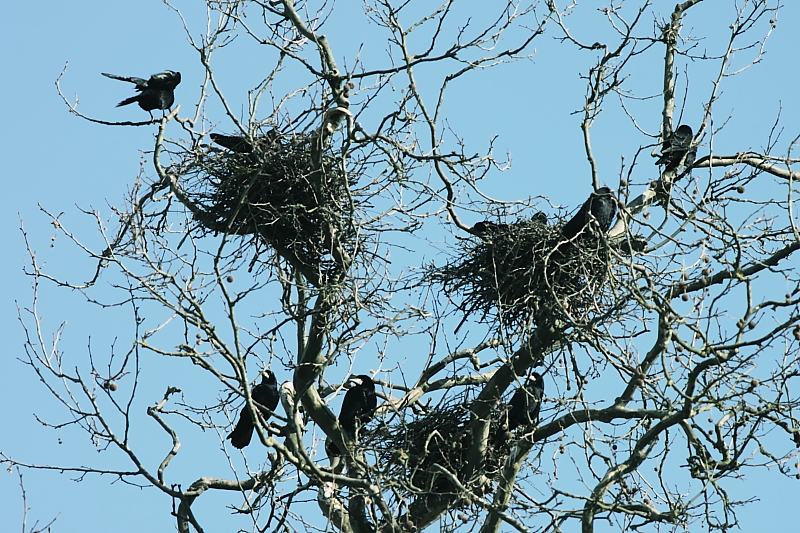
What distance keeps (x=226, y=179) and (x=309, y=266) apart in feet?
2.92

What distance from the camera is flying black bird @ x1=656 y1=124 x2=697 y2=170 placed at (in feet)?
26.0

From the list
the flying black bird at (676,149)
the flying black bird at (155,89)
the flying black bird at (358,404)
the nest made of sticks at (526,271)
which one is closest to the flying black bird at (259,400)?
the flying black bird at (358,404)

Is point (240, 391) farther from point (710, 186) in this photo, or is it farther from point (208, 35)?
point (710, 186)

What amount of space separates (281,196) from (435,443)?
229 centimetres

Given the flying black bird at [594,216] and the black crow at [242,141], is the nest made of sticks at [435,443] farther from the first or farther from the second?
the black crow at [242,141]

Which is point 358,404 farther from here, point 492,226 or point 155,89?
point 155,89

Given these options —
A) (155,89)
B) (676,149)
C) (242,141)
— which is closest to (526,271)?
(676,149)

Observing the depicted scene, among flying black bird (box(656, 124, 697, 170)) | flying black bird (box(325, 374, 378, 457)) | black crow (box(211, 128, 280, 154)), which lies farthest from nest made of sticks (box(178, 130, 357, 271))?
flying black bird (box(656, 124, 697, 170))

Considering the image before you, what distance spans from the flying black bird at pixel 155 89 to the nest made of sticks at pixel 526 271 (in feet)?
9.40

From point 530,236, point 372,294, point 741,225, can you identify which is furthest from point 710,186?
point 372,294

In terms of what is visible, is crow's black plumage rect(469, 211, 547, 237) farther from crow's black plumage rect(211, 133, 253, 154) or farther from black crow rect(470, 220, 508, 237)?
crow's black plumage rect(211, 133, 253, 154)

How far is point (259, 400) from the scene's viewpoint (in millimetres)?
8500

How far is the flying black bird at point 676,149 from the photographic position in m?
7.93

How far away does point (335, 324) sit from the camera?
7.20 metres
